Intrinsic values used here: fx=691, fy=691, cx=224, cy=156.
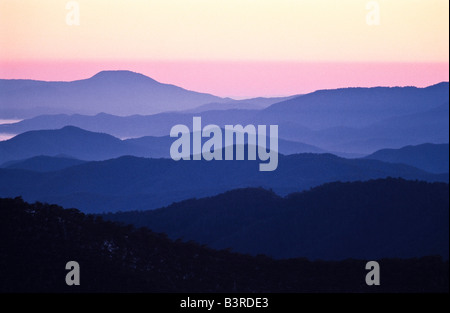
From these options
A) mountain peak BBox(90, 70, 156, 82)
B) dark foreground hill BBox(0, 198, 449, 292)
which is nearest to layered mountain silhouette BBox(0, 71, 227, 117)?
mountain peak BBox(90, 70, 156, 82)

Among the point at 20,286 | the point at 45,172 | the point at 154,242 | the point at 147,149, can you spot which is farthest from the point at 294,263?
the point at 147,149

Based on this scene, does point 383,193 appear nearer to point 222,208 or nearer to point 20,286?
point 222,208

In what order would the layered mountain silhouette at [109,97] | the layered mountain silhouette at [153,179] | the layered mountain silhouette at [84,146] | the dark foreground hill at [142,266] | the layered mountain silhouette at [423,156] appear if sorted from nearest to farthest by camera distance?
the dark foreground hill at [142,266] < the layered mountain silhouette at [423,156] < the layered mountain silhouette at [153,179] < the layered mountain silhouette at [109,97] < the layered mountain silhouette at [84,146]

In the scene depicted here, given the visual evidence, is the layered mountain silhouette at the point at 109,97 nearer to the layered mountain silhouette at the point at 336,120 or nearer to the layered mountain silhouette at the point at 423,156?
the layered mountain silhouette at the point at 336,120

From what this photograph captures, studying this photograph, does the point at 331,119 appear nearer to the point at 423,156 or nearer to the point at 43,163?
the point at 423,156

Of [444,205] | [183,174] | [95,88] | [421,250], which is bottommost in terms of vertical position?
[421,250]

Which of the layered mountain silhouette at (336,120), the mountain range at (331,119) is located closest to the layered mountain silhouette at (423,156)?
the layered mountain silhouette at (336,120)
